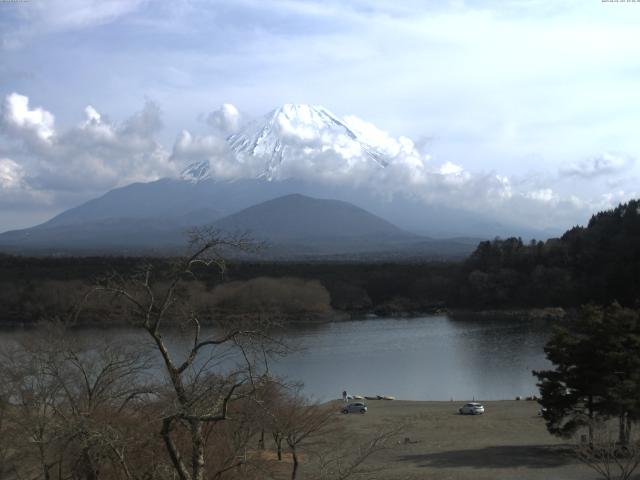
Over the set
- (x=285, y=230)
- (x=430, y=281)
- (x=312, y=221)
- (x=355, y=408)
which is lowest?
(x=355, y=408)

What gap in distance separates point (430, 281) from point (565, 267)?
9307 millimetres

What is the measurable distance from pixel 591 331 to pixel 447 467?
334 cm

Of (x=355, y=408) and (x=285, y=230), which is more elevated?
(x=285, y=230)

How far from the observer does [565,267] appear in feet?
151

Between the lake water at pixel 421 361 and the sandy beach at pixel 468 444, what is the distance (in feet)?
7.44

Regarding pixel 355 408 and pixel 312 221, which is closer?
pixel 355 408

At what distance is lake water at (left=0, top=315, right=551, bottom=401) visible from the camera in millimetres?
22000

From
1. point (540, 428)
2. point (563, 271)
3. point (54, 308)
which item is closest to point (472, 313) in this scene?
point (563, 271)

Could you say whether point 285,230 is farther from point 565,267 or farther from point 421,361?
point 421,361

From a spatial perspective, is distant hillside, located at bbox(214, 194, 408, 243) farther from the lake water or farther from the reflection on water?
the reflection on water

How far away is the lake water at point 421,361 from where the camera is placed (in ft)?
72.2

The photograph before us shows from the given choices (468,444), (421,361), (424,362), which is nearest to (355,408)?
(468,444)

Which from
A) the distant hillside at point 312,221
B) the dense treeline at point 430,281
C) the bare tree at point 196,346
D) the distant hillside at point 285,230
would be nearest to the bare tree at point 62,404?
the bare tree at point 196,346

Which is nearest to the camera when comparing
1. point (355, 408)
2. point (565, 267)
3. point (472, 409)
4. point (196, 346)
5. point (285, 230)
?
point (196, 346)
